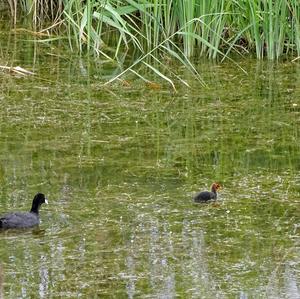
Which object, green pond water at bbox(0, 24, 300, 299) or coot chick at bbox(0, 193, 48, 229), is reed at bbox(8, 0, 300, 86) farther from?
coot chick at bbox(0, 193, 48, 229)

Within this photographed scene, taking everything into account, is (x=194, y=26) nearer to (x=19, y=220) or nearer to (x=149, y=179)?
(x=149, y=179)

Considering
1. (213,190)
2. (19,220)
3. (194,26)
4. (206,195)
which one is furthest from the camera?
(194,26)

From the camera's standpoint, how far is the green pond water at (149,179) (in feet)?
18.2

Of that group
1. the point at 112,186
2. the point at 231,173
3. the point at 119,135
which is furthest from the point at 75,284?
the point at 119,135

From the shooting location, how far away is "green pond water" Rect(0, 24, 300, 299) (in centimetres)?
554

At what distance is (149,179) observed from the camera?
280 inches

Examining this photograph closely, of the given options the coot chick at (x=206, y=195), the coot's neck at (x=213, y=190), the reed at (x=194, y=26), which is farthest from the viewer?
the reed at (x=194, y=26)

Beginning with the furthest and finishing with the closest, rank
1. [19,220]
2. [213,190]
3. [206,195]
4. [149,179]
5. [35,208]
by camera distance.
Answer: [149,179], [213,190], [206,195], [35,208], [19,220]

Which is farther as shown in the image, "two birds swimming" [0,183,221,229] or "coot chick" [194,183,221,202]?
"coot chick" [194,183,221,202]

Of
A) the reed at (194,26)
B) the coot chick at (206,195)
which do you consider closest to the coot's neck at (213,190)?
the coot chick at (206,195)

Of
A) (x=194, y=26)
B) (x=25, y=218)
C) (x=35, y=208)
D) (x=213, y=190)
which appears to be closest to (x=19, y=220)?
(x=25, y=218)

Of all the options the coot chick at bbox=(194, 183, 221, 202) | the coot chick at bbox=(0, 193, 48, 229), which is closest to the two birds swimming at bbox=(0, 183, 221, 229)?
the coot chick at bbox=(0, 193, 48, 229)

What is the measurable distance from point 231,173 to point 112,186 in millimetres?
823

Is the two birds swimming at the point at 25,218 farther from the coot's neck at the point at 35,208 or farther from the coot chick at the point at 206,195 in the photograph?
the coot chick at the point at 206,195
